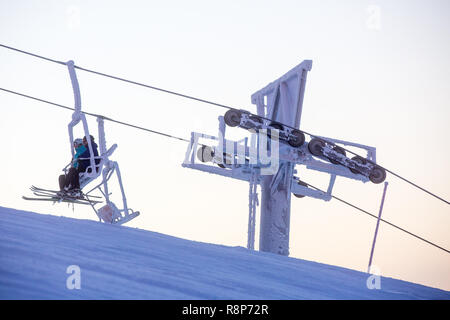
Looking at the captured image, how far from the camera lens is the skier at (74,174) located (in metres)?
11.6

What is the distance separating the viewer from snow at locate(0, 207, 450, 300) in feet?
12.4

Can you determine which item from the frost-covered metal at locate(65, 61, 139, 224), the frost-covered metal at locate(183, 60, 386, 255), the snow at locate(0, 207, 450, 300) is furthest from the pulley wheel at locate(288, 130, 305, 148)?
the snow at locate(0, 207, 450, 300)

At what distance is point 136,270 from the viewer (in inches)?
182

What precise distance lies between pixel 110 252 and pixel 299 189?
10144 millimetres

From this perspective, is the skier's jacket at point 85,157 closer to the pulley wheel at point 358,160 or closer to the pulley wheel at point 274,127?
the pulley wheel at point 274,127

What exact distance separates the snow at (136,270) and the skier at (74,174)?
400cm

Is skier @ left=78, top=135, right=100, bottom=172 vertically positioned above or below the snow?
above

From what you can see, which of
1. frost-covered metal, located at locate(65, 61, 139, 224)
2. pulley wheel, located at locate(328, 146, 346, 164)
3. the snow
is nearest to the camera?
the snow

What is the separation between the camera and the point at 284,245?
537 inches

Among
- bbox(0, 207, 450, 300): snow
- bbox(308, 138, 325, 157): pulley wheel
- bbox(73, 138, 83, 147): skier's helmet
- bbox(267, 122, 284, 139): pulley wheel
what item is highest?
bbox(267, 122, 284, 139): pulley wheel

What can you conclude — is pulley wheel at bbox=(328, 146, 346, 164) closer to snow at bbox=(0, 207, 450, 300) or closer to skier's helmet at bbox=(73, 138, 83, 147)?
skier's helmet at bbox=(73, 138, 83, 147)

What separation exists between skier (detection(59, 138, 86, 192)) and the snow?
4.00 meters
